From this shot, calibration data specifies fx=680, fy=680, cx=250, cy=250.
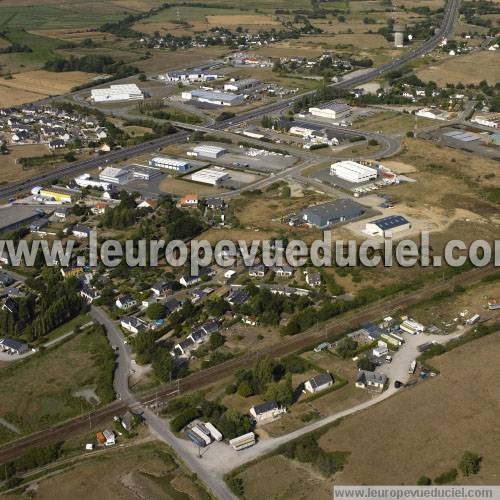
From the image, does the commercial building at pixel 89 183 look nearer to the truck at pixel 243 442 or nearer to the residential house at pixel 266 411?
the residential house at pixel 266 411

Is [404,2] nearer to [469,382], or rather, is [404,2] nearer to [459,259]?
[459,259]

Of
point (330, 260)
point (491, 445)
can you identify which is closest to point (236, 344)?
point (330, 260)

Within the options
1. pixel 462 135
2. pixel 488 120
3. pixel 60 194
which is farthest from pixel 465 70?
pixel 60 194

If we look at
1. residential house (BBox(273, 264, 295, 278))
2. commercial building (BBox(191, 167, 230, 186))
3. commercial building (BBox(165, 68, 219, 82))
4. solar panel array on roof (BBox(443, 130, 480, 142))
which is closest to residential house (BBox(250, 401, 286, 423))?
residential house (BBox(273, 264, 295, 278))

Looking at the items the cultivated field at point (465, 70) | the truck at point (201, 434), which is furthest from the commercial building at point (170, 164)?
the cultivated field at point (465, 70)

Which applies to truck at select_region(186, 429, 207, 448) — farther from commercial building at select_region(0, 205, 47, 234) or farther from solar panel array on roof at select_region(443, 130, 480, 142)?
solar panel array on roof at select_region(443, 130, 480, 142)

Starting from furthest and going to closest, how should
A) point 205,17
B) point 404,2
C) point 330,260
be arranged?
point 404,2
point 205,17
point 330,260

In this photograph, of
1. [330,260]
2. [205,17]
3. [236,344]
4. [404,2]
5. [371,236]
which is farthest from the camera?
[404,2]
